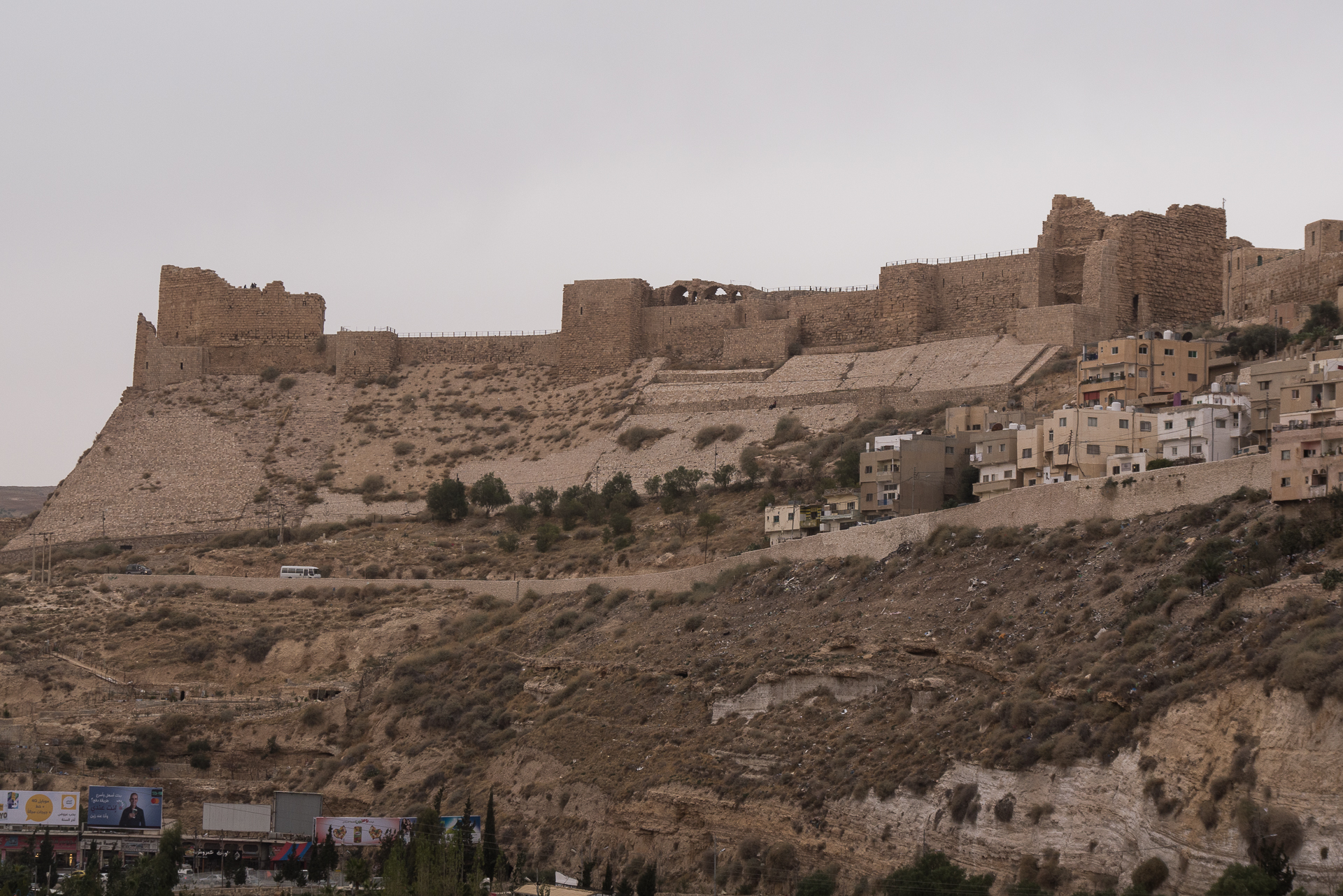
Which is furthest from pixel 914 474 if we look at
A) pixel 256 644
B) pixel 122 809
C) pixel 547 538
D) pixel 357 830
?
pixel 122 809

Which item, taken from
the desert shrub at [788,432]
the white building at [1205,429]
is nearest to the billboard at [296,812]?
the desert shrub at [788,432]

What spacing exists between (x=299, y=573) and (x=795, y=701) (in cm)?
2001

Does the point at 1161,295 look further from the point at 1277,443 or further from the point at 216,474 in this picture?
the point at 216,474

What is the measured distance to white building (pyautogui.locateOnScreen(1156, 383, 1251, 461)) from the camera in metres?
39.7

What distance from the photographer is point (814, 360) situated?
59.9 metres

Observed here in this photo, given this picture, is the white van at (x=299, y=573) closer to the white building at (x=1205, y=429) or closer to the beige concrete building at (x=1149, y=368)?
the beige concrete building at (x=1149, y=368)

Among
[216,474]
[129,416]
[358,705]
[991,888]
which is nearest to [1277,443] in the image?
[991,888]

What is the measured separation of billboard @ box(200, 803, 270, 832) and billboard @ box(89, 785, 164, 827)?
38.7 inches

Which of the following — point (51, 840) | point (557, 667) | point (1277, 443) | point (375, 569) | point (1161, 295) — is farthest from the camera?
point (1161, 295)

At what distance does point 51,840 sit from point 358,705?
26.6 feet

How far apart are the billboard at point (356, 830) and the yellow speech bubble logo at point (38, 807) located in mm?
5593

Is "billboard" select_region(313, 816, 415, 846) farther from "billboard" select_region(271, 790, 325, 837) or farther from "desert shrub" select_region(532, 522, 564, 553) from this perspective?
"desert shrub" select_region(532, 522, 564, 553)

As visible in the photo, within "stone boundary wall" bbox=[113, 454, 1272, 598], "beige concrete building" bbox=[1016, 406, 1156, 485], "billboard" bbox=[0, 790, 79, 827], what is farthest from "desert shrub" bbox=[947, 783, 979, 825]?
"billboard" bbox=[0, 790, 79, 827]

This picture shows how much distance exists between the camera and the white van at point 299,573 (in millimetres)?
51938
